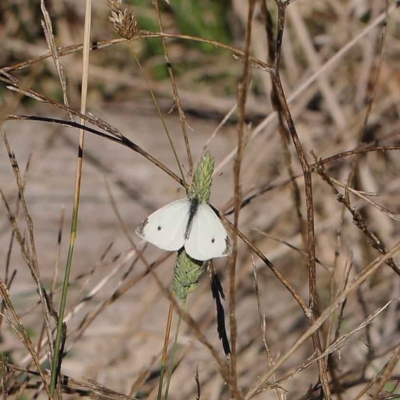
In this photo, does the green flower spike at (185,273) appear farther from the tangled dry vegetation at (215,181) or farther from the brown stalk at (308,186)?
the tangled dry vegetation at (215,181)

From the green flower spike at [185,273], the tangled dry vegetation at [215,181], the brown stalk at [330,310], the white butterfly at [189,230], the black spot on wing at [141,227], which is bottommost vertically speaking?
the brown stalk at [330,310]

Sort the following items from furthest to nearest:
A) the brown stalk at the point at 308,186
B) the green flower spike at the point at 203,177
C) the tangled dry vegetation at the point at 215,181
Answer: the tangled dry vegetation at the point at 215,181 < the brown stalk at the point at 308,186 < the green flower spike at the point at 203,177

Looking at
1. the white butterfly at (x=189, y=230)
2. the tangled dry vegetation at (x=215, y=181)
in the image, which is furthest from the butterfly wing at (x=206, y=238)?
the tangled dry vegetation at (x=215, y=181)

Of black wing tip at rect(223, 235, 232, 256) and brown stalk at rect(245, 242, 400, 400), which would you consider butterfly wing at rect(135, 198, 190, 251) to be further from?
brown stalk at rect(245, 242, 400, 400)

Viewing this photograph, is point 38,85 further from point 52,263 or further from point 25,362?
point 25,362

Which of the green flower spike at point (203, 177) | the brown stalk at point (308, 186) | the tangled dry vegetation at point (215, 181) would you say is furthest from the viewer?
the tangled dry vegetation at point (215, 181)

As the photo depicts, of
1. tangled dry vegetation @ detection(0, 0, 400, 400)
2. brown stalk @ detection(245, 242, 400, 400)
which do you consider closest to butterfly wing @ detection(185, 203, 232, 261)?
brown stalk @ detection(245, 242, 400, 400)
